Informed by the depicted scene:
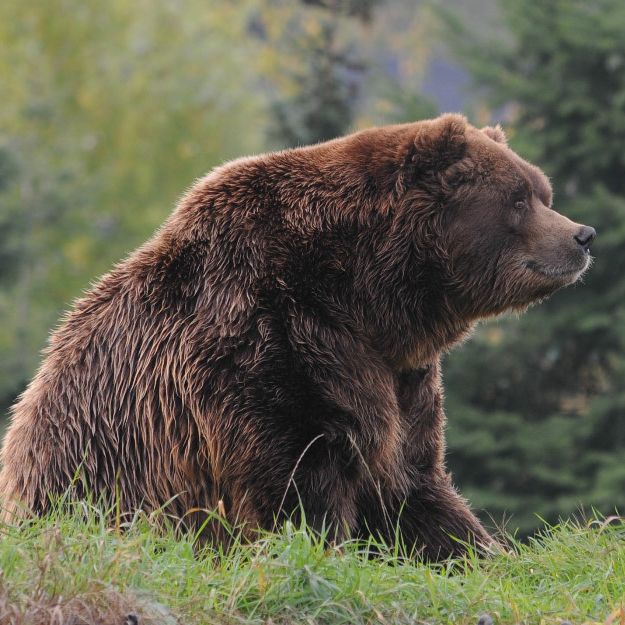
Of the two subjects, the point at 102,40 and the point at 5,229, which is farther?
the point at 102,40

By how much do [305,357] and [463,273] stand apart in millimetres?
920

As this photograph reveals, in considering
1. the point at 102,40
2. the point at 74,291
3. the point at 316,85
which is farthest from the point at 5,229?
the point at 102,40

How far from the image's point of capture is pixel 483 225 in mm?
5605

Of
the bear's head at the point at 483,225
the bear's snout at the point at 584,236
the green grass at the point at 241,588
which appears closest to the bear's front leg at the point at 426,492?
the bear's head at the point at 483,225

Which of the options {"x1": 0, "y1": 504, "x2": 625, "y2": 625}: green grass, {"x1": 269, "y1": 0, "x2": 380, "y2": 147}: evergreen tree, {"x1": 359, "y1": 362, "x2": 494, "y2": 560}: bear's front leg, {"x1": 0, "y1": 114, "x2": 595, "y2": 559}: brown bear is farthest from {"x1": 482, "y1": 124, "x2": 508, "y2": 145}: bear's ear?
{"x1": 269, "y1": 0, "x2": 380, "y2": 147}: evergreen tree

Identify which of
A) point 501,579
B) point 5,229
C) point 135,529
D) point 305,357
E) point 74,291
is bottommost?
point 74,291

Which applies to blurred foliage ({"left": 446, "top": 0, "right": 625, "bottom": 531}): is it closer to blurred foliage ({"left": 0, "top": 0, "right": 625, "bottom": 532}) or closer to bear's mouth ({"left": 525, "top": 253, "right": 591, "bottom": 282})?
blurred foliage ({"left": 0, "top": 0, "right": 625, "bottom": 532})

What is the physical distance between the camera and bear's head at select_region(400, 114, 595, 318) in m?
5.56

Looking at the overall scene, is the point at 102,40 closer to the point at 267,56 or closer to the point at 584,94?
the point at 267,56

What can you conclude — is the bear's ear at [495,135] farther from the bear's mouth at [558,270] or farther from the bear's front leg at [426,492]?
the bear's front leg at [426,492]

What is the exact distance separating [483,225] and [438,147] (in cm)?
40

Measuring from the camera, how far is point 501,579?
178 inches

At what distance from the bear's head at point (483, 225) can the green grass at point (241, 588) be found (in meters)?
1.54

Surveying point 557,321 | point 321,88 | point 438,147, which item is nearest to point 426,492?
point 438,147
